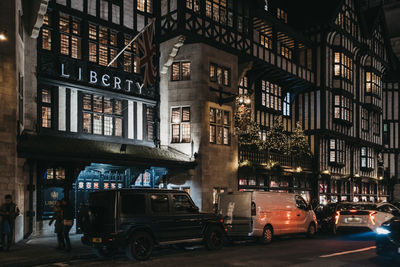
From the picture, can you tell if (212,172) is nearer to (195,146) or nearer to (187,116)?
(195,146)

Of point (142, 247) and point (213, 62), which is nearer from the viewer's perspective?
point (142, 247)

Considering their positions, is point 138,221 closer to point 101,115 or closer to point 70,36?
point 101,115

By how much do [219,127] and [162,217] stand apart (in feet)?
36.8

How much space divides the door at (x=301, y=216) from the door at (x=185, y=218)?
5610 millimetres

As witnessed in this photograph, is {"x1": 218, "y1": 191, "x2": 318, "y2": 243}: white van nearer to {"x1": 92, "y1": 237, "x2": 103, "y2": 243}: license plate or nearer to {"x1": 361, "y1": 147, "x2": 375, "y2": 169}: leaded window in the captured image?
{"x1": 92, "y1": 237, "x2": 103, "y2": 243}: license plate

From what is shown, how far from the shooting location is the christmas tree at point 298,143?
32.0 m

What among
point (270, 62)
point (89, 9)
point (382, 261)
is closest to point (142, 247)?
point (382, 261)

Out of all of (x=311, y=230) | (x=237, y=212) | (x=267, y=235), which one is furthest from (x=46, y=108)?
(x=311, y=230)

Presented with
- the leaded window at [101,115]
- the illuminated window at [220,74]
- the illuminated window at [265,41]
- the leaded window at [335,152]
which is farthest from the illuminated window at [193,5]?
the leaded window at [335,152]

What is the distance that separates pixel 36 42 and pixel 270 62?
52.8 feet

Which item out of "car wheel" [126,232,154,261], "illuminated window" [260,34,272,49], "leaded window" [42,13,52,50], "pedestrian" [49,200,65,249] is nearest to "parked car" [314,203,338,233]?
"car wheel" [126,232,154,261]

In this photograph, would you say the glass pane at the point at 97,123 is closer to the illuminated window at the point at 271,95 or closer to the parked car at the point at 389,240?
the parked car at the point at 389,240

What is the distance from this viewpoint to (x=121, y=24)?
70.4ft

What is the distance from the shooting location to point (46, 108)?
18.6 metres
